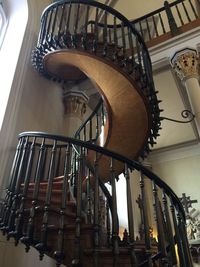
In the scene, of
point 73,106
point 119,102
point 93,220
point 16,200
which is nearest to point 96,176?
point 93,220

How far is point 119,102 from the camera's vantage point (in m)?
3.74

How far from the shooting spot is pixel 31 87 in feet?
14.7

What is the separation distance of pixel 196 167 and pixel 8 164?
20.8 feet

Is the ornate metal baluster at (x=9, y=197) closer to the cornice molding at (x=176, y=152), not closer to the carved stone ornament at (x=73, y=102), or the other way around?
the carved stone ornament at (x=73, y=102)

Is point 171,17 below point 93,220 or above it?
above

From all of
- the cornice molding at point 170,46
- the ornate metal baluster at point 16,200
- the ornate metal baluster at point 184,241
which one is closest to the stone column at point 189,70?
the cornice molding at point 170,46

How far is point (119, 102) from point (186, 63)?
126 cm

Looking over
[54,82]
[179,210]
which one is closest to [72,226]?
[179,210]

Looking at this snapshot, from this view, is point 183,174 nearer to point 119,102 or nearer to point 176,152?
point 176,152

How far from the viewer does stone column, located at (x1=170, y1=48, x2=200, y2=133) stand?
3796 mm

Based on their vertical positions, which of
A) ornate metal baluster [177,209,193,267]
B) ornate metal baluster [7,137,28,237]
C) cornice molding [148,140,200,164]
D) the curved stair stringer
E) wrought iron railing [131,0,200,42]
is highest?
wrought iron railing [131,0,200,42]

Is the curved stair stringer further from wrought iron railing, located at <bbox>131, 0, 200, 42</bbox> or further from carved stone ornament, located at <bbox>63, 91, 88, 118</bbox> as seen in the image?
wrought iron railing, located at <bbox>131, 0, 200, 42</bbox>

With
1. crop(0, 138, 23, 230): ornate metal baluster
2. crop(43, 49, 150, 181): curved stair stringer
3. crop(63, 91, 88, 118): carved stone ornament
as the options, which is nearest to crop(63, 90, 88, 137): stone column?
crop(63, 91, 88, 118): carved stone ornament

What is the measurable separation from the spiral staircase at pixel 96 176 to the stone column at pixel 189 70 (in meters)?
0.55
